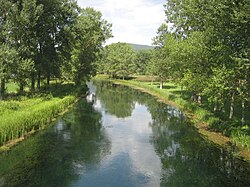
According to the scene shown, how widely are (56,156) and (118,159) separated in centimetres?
514

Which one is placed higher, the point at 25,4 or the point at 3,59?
the point at 25,4

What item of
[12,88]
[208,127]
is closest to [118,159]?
[208,127]

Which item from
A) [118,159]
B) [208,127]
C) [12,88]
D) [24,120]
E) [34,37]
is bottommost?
[118,159]

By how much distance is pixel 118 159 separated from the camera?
2239 cm

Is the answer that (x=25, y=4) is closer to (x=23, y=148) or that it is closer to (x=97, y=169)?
(x=23, y=148)

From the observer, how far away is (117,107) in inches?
2005

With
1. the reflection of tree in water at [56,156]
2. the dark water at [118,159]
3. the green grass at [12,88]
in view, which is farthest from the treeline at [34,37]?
the reflection of tree in water at [56,156]

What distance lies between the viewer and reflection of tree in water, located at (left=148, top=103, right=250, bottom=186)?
18.6 m

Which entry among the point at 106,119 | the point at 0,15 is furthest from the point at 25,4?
the point at 106,119

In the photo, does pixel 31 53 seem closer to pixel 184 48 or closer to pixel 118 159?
pixel 184 48

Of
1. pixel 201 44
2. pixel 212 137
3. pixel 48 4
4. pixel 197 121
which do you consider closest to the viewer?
pixel 212 137

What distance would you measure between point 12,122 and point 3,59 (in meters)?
16.3

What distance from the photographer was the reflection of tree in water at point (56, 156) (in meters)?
18.0

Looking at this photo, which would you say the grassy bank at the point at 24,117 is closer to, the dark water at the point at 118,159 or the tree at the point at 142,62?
the dark water at the point at 118,159
